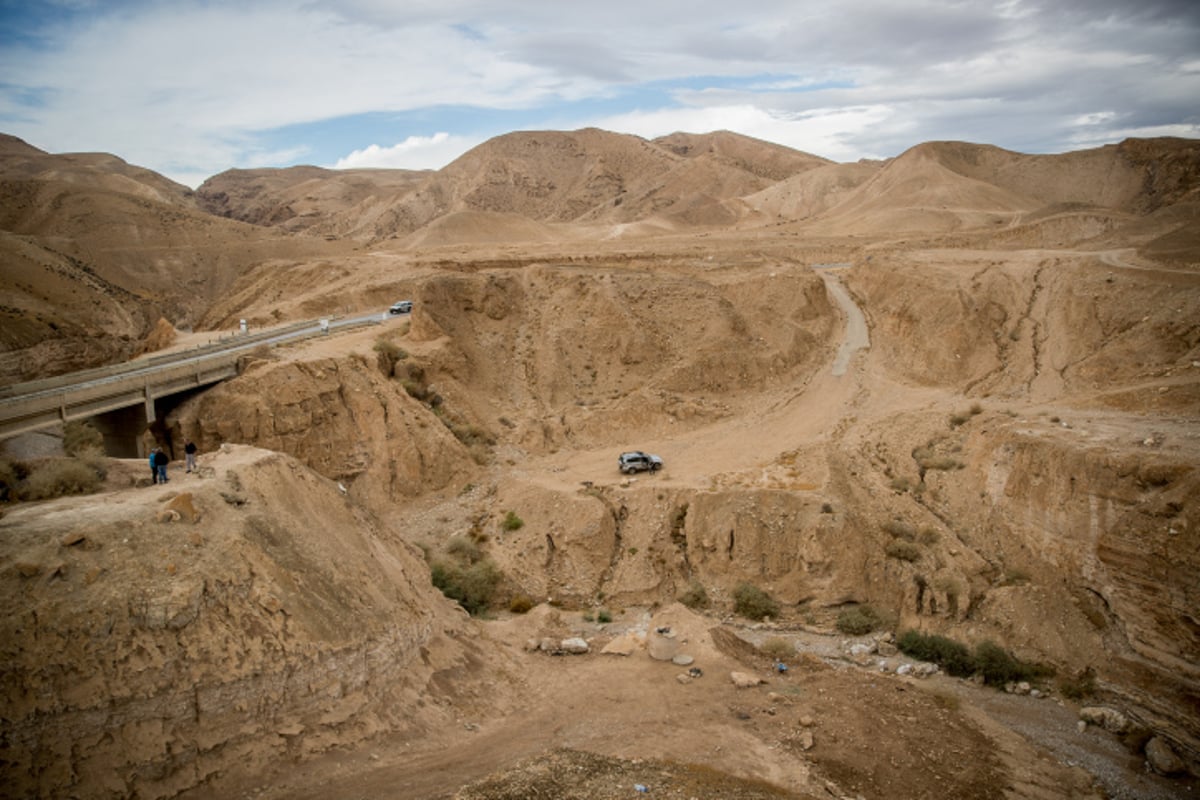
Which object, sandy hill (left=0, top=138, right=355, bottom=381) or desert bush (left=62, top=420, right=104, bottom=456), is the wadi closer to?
desert bush (left=62, top=420, right=104, bottom=456)

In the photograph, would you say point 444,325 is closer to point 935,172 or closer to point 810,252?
point 810,252

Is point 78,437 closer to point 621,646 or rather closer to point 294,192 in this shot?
point 621,646

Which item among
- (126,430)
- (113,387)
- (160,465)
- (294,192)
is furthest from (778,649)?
(294,192)

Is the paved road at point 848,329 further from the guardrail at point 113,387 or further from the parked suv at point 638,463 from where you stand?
the guardrail at point 113,387

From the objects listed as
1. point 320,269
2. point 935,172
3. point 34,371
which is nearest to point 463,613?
point 34,371

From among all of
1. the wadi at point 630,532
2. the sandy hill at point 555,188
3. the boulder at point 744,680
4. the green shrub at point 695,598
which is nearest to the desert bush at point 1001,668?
Result: the wadi at point 630,532
